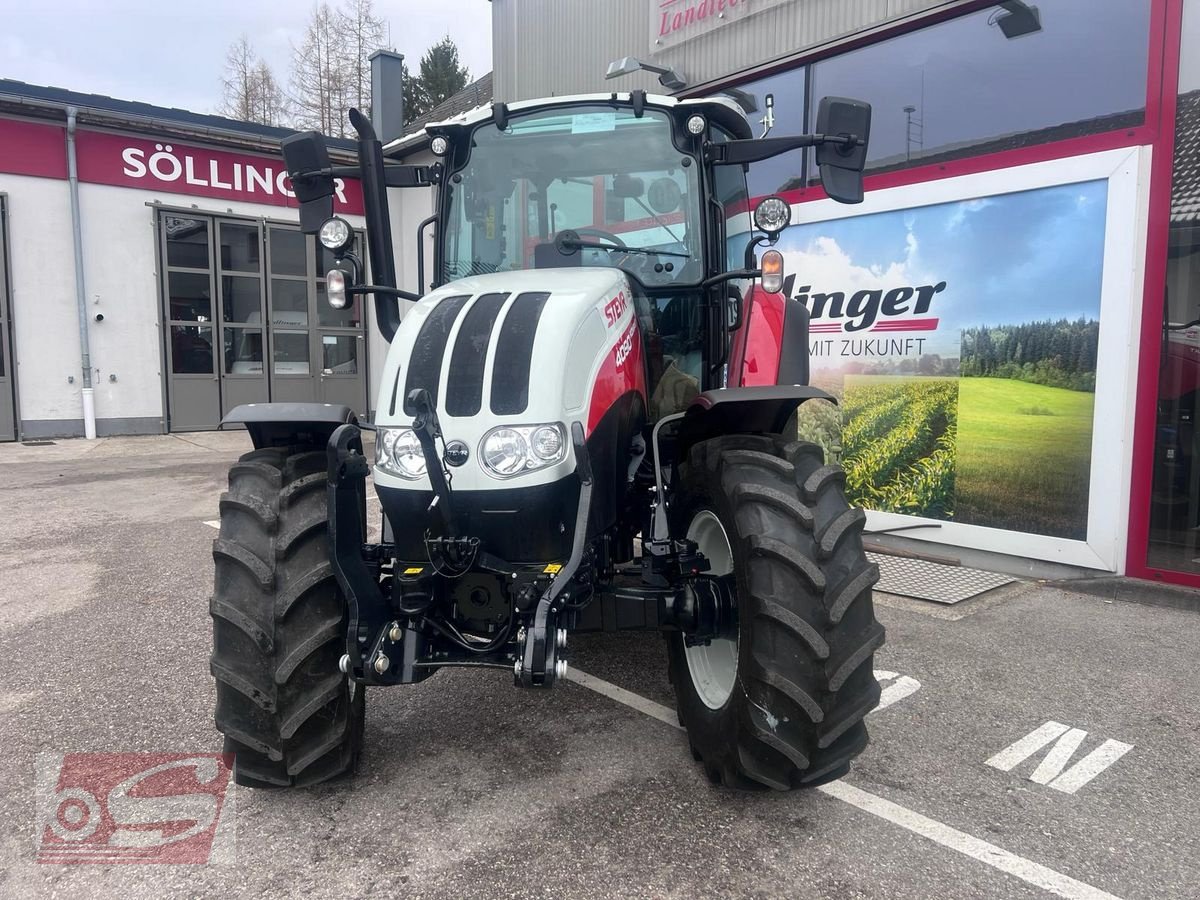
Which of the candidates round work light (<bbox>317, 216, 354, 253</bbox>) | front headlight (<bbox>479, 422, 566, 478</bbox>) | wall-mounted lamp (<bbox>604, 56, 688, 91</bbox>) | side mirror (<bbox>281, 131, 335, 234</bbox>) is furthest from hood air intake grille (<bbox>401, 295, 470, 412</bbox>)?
wall-mounted lamp (<bbox>604, 56, 688, 91</bbox>)

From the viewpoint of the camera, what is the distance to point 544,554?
2598 mm

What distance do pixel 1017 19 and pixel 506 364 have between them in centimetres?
552

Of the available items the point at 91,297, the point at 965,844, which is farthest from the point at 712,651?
the point at 91,297

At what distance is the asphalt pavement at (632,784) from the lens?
7.83ft

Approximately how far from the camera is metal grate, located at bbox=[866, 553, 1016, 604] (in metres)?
5.35

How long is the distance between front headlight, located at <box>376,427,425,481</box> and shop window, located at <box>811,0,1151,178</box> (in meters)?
5.17

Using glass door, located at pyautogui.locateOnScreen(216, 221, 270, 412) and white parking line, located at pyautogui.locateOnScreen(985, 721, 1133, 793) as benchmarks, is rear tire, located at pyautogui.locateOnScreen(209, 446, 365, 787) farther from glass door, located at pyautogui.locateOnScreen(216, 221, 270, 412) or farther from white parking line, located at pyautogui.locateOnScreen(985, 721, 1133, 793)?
glass door, located at pyautogui.locateOnScreen(216, 221, 270, 412)

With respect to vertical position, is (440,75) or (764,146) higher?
(440,75)

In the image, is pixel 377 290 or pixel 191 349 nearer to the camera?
pixel 377 290

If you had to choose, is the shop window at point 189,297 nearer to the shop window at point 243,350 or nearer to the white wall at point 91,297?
the white wall at point 91,297

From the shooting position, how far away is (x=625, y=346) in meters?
3.12

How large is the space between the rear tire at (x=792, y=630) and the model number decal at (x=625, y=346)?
53 centimetres

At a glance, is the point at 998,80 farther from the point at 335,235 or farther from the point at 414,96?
the point at 414,96

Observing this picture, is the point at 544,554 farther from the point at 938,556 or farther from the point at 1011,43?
the point at 1011,43
